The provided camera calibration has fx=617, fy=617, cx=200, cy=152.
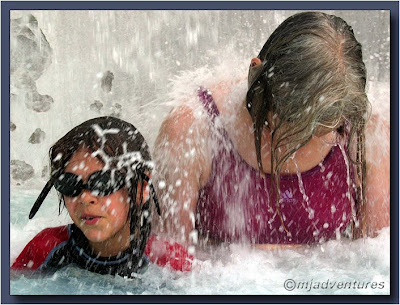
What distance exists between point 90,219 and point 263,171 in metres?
0.55

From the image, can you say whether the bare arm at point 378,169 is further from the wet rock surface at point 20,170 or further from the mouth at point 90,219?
the wet rock surface at point 20,170

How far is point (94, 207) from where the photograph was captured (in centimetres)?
176

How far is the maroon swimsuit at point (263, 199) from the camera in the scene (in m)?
1.91

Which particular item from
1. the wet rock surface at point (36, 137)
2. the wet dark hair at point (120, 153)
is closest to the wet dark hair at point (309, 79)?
the wet dark hair at point (120, 153)

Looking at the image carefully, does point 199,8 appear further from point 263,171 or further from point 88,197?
point 88,197

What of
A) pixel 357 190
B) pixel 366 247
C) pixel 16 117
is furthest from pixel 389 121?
pixel 16 117

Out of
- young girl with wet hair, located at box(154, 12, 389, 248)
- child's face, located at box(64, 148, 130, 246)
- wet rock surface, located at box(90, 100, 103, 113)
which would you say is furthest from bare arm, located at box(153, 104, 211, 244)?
wet rock surface, located at box(90, 100, 103, 113)

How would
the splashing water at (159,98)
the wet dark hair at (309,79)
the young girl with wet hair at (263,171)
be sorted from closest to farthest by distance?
the wet dark hair at (309,79) < the young girl with wet hair at (263,171) < the splashing water at (159,98)

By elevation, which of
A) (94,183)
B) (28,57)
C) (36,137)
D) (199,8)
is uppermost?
(199,8)

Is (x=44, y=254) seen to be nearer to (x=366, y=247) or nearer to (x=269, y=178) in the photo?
(x=269, y=178)

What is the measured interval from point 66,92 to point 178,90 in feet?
1.22

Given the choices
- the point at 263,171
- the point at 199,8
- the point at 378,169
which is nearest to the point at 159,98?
the point at 199,8

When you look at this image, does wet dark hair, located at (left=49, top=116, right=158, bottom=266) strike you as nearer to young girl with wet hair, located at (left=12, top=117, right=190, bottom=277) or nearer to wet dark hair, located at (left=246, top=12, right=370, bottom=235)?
young girl with wet hair, located at (left=12, top=117, right=190, bottom=277)

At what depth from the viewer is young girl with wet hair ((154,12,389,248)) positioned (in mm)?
1829
